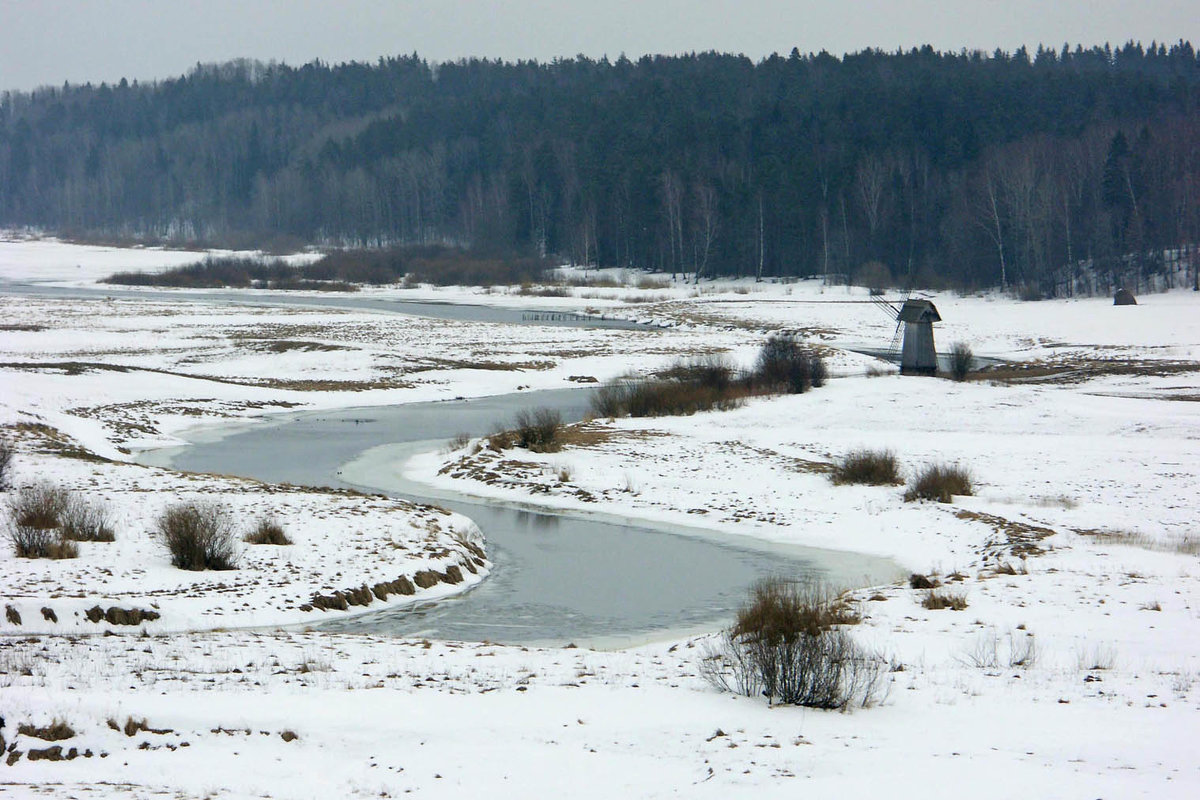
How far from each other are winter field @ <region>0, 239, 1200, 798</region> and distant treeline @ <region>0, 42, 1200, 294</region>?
157 feet

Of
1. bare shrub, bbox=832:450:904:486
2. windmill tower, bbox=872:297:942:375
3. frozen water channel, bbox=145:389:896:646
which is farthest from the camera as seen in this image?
windmill tower, bbox=872:297:942:375

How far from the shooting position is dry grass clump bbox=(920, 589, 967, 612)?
14.0 m

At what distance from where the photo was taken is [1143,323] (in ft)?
199

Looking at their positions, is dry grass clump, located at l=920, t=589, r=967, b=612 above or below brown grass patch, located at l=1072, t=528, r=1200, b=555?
above

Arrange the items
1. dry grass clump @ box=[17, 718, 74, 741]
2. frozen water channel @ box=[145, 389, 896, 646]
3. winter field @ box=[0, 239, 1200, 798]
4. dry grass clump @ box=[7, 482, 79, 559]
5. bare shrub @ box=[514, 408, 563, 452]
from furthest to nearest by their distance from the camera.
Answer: bare shrub @ box=[514, 408, 563, 452] → dry grass clump @ box=[7, 482, 79, 559] → frozen water channel @ box=[145, 389, 896, 646] → dry grass clump @ box=[17, 718, 74, 741] → winter field @ box=[0, 239, 1200, 798]

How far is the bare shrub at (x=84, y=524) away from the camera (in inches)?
674

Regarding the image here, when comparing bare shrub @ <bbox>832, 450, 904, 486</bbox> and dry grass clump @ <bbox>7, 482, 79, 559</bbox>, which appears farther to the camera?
bare shrub @ <bbox>832, 450, 904, 486</bbox>

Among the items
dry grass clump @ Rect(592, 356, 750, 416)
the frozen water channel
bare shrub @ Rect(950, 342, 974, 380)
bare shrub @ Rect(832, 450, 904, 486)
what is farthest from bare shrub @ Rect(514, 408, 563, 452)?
bare shrub @ Rect(950, 342, 974, 380)

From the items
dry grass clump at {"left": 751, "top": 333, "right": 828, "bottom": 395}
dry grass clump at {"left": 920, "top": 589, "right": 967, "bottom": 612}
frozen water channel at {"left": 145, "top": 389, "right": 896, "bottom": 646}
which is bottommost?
frozen water channel at {"left": 145, "top": 389, "right": 896, "bottom": 646}

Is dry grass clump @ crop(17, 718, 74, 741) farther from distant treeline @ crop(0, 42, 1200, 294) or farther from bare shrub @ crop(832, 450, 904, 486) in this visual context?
distant treeline @ crop(0, 42, 1200, 294)

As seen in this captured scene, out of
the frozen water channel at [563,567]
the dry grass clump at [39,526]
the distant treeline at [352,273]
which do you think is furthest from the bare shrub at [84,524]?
the distant treeline at [352,273]

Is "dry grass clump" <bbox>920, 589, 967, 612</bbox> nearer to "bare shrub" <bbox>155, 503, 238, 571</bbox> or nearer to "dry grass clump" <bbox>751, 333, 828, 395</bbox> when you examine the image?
"bare shrub" <bbox>155, 503, 238, 571</bbox>

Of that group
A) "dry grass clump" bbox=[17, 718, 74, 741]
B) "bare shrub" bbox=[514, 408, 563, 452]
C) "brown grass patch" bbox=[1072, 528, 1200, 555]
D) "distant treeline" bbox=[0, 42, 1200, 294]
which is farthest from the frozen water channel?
"distant treeline" bbox=[0, 42, 1200, 294]

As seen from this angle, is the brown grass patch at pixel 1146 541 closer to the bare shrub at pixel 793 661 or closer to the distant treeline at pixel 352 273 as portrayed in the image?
the bare shrub at pixel 793 661
